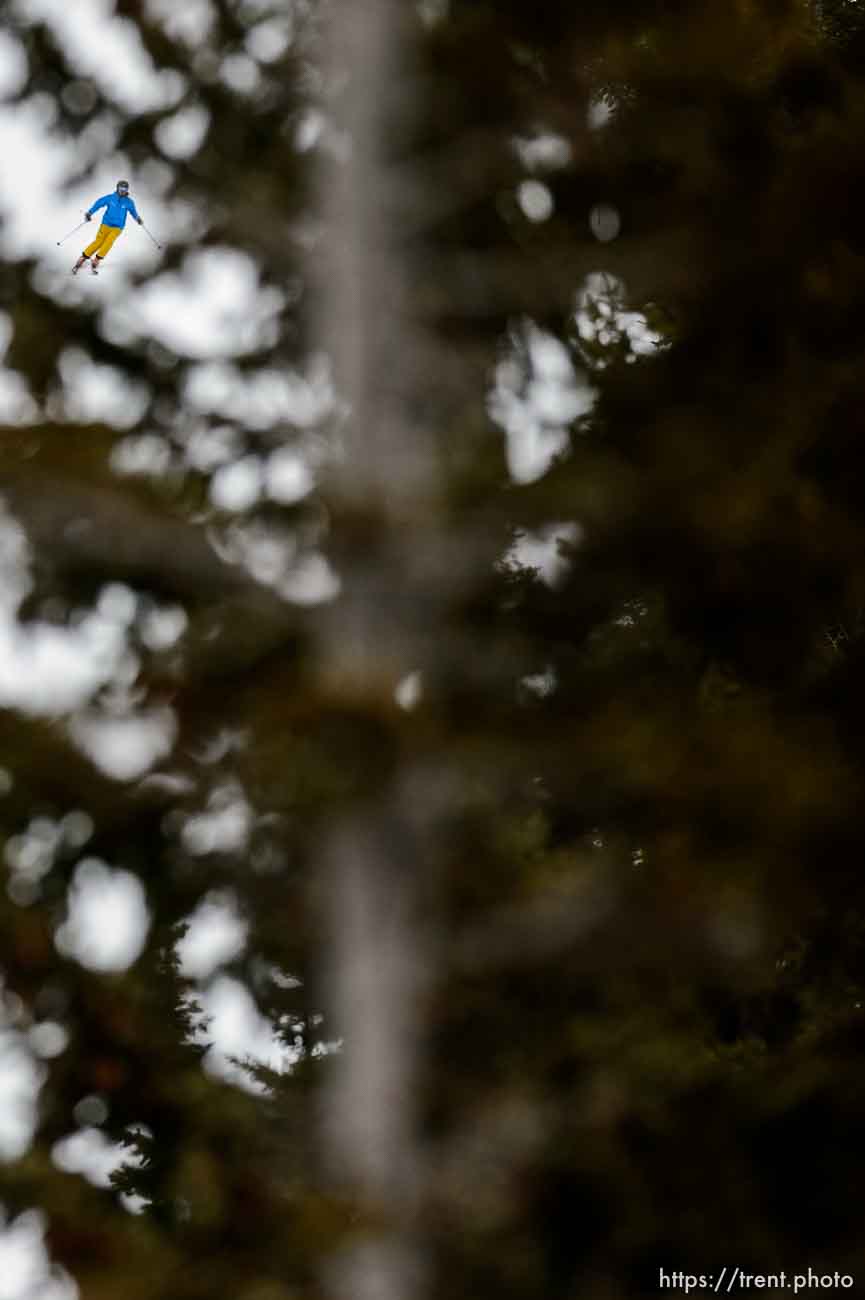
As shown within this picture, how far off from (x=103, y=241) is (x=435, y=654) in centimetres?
231

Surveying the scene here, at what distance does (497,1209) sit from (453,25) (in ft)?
11.7

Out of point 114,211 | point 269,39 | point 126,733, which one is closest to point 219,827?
point 126,733

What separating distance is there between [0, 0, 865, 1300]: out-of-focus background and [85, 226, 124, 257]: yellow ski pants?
4cm

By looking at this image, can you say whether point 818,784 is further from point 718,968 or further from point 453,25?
point 453,25

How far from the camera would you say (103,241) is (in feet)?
16.0

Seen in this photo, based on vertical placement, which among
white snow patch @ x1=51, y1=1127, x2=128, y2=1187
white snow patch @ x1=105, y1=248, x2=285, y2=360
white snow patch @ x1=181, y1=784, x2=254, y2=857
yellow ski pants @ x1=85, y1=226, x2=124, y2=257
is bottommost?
white snow patch @ x1=51, y1=1127, x2=128, y2=1187

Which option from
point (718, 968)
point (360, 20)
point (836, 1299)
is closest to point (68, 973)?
point (718, 968)

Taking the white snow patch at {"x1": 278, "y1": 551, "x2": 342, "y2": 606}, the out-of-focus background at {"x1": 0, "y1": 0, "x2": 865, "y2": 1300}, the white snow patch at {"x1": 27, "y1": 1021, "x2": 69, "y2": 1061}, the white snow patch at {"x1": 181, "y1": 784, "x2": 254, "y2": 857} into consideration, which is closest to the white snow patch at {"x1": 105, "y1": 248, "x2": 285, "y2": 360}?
the out-of-focus background at {"x1": 0, "y1": 0, "x2": 865, "y2": 1300}

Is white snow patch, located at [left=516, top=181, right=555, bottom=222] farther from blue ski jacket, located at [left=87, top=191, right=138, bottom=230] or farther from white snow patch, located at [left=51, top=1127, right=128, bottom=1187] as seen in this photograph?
white snow patch, located at [left=51, top=1127, right=128, bottom=1187]

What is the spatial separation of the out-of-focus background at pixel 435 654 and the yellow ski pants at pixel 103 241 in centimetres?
4

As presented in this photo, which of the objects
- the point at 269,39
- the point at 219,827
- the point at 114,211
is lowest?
the point at 219,827

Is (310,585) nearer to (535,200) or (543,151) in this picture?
(535,200)

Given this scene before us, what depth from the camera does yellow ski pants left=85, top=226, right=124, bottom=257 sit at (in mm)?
4805

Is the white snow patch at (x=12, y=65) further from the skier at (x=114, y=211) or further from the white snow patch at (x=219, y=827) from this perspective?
the white snow patch at (x=219, y=827)
